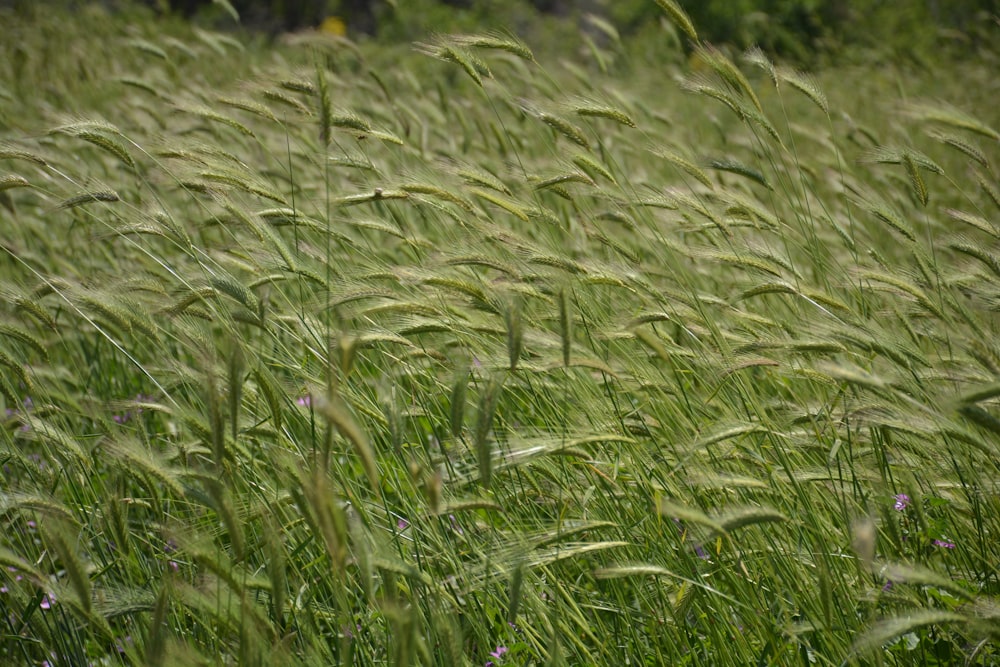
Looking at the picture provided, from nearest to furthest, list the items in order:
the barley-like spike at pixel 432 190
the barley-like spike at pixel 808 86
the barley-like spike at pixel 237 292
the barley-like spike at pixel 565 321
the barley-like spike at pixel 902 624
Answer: the barley-like spike at pixel 902 624 < the barley-like spike at pixel 565 321 < the barley-like spike at pixel 237 292 < the barley-like spike at pixel 432 190 < the barley-like spike at pixel 808 86

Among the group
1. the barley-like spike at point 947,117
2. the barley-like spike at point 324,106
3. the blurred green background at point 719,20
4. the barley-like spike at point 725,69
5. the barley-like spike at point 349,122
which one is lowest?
the blurred green background at point 719,20

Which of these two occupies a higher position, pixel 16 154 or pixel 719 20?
pixel 16 154

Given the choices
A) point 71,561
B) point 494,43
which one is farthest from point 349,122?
point 71,561

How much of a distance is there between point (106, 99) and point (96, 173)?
2.64 metres

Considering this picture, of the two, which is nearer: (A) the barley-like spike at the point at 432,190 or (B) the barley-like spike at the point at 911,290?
(B) the barley-like spike at the point at 911,290

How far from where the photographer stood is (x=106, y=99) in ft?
20.6

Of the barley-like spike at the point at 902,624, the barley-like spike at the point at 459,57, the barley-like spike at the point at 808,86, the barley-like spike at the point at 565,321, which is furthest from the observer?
the barley-like spike at the point at 808,86

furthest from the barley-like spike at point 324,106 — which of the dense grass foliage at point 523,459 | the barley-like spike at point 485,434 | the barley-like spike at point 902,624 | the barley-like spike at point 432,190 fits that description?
the barley-like spike at point 902,624

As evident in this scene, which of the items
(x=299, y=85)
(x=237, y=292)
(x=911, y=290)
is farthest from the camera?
(x=299, y=85)

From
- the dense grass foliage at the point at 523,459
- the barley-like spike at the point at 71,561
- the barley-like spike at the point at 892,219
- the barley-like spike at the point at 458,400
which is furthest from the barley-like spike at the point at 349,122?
the barley-like spike at the point at 892,219

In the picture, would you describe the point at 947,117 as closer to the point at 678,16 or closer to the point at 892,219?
the point at 892,219

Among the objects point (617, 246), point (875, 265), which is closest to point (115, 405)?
point (617, 246)

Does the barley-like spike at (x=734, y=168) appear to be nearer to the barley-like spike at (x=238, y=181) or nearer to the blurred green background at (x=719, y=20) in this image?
the barley-like spike at (x=238, y=181)

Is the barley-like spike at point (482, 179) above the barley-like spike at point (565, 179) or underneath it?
underneath
